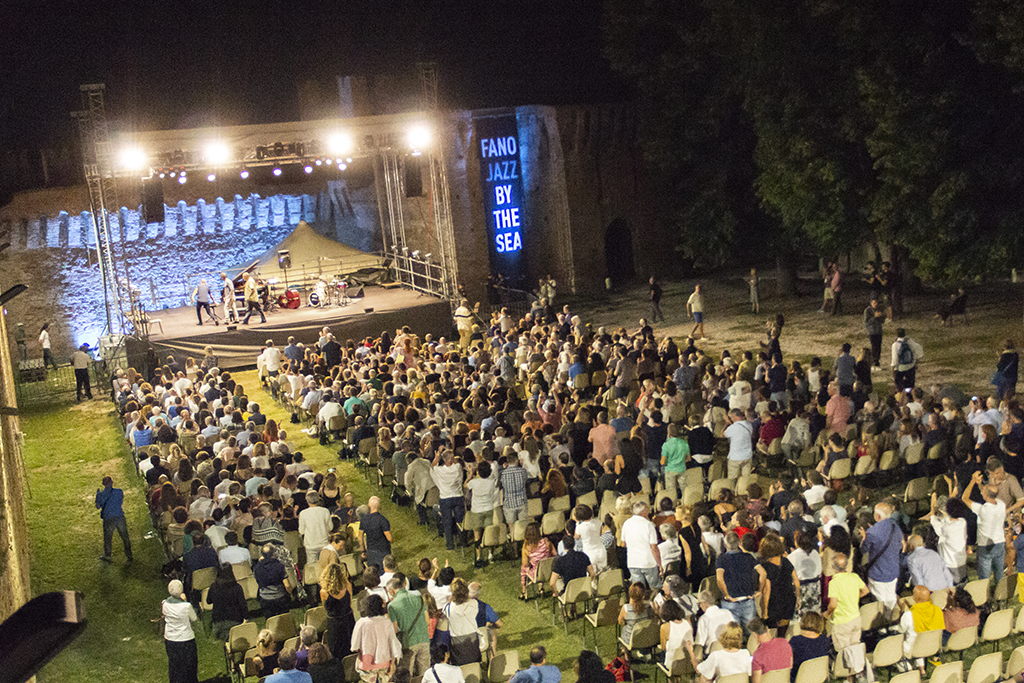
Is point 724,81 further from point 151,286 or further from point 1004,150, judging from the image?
point 151,286

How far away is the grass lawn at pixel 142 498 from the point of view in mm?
9578

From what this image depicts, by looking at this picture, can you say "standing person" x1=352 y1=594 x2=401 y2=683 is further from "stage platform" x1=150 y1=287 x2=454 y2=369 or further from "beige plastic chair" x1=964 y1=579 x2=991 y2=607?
"stage platform" x1=150 y1=287 x2=454 y2=369

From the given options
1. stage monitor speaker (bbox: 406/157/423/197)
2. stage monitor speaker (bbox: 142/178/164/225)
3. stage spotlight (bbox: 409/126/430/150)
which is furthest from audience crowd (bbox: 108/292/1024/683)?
stage monitor speaker (bbox: 406/157/423/197)

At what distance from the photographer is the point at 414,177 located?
27.4 m

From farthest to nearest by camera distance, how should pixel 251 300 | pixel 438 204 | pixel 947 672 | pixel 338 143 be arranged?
pixel 438 204 < pixel 251 300 < pixel 338 143 < pixel 947 672

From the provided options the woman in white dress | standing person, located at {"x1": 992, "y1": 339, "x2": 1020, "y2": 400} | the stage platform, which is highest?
the stage platform

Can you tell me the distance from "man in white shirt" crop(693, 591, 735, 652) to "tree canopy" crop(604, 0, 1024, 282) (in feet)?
48.9

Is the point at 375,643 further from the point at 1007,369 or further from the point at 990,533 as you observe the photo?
the point at 1007,369

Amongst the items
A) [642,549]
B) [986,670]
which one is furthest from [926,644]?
[642,549]

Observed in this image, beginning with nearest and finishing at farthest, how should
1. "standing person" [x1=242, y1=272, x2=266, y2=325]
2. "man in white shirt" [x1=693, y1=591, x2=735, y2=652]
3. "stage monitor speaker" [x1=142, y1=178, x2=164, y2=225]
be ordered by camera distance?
"man in white shirt" [x1=693, y1=591, x2=735, y2=652]
"standing person" [x1=242, y1=272, x2=266, y2=325]
"stage monitor speaker" [x1=142, y1=178, x2=164, y2=225]

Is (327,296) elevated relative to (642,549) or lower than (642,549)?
elevated

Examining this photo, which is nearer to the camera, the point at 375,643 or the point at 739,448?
the point at 375,643

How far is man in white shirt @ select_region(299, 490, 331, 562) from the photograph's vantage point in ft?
32.3

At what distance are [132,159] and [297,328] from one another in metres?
4.92
